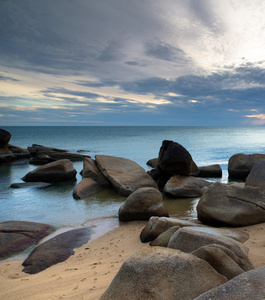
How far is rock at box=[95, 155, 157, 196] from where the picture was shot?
38.3ft

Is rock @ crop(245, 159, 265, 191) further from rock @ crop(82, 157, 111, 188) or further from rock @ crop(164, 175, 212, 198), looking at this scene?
rock @ crop(82, 157, 111, 188)

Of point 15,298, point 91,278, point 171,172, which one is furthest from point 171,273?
point 171,172

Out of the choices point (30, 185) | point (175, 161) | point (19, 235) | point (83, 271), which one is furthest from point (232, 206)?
point (30, 185)

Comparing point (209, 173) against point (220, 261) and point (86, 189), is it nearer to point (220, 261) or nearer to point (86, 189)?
point (86, 189)

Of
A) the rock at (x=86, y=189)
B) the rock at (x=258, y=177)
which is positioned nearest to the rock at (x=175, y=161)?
the rock at (x=86, y=189)

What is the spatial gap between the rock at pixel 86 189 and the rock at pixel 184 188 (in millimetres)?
3167

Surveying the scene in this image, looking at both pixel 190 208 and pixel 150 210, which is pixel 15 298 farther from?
pixel 190 208

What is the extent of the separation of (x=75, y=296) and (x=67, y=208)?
6.78m

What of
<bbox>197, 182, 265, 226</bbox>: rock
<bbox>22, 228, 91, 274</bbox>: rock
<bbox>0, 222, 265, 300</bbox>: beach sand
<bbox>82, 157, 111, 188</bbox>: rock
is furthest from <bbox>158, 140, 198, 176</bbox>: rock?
<bbox>22, 228, 91, 274</bbox>: rock

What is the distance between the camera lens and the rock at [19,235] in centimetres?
613

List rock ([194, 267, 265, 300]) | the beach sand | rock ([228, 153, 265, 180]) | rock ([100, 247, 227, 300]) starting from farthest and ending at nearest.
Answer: rock ([228, 153, 265, 180]) < the beach sand < rock ([100, 247, 227, 300]) < rock ([194, 267, 265, 300])

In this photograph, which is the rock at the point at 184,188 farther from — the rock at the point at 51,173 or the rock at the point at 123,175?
the rock at the point at 51,173

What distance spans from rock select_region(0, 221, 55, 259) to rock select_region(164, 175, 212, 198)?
5.26m

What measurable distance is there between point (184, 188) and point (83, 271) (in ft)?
24.5
